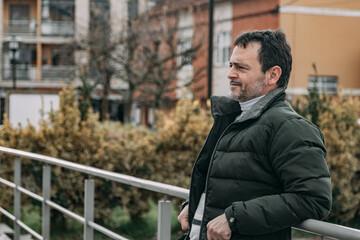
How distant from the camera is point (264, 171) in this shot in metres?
2.73

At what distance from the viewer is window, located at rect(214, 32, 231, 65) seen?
31714 millimetres

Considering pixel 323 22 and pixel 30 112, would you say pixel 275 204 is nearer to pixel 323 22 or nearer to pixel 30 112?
pixel 30 112

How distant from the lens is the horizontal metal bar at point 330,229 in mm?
2471

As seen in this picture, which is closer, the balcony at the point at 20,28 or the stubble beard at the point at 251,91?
the stubble beard at the point at 251,91

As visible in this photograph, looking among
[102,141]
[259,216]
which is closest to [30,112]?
[102,141]

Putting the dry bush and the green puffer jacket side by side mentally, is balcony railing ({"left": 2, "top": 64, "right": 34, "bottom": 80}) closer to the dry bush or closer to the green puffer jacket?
the dry bush

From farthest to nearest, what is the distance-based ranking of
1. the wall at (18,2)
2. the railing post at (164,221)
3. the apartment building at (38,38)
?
the wall at (18,2), the apartment building at (38,38), the railing post at (164,221)

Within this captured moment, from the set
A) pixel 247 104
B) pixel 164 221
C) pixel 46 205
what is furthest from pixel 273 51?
pixel 46 205

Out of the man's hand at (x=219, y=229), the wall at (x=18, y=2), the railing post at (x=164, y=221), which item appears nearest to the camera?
the man's hand at (x=219, y=229)

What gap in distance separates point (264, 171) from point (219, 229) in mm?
290

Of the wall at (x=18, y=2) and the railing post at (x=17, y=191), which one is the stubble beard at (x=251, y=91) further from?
the wall at (x=18, y=2)

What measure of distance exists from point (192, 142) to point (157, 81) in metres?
15.8

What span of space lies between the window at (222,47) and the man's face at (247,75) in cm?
2884

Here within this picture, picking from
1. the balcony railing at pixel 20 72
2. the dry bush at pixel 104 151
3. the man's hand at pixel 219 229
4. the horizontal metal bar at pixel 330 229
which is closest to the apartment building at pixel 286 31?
the balcony railing at pixel 20 72
